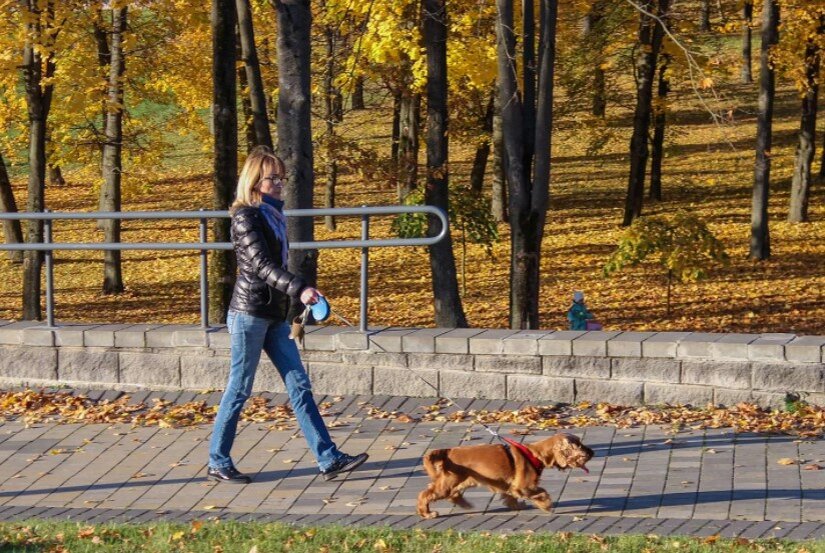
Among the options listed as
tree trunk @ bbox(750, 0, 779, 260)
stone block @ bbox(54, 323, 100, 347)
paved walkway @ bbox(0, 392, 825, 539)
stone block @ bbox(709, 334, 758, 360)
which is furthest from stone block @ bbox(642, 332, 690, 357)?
tree trunk @ bbox(750, 0, 779, 260)

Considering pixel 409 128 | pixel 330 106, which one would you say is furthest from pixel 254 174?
pixel 409 128

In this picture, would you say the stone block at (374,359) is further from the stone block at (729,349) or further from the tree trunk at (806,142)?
the tree trunk at (806,142)

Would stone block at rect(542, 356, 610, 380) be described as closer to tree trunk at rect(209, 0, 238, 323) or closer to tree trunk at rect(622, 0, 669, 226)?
tree trunk at rect(209, 0, 238, 323)

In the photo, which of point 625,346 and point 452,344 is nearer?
point 625,346

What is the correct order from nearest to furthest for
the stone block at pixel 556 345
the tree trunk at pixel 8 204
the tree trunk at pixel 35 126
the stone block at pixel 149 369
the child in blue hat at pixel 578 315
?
the stone block at pixel 556 345 < the stone block at pixel 149 369 < the child in blue hat at pixel 578 315 < the tree trunk at pixel 35 126 < the tree trunk at pixel 8 204

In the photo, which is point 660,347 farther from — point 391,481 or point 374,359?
point 391,481

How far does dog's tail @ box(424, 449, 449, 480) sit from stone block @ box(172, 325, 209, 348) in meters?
3.22

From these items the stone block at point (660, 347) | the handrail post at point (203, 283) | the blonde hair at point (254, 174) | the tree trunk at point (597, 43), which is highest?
the tree trunk at point (597, 43)

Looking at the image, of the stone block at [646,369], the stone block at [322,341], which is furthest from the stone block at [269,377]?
the stone block at [646,369]

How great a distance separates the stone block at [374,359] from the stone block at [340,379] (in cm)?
4

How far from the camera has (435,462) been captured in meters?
6.33

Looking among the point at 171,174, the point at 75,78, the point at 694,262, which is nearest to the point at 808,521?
the point at 694,262

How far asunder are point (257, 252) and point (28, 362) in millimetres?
3427

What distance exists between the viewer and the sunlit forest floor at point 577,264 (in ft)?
69.8
